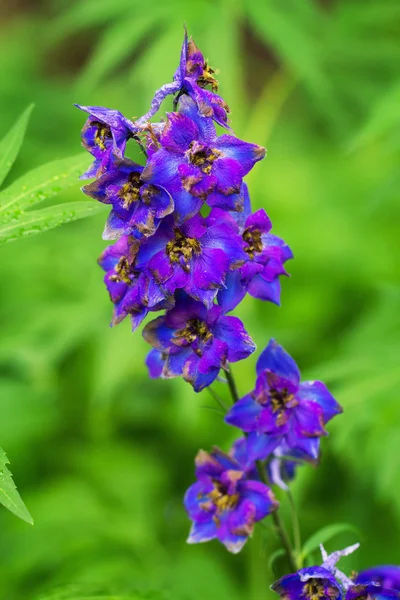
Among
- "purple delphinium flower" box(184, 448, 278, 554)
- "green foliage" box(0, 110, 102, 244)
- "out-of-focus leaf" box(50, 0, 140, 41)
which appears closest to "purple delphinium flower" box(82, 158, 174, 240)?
"green foliage" box(0, 110, 102, 244)

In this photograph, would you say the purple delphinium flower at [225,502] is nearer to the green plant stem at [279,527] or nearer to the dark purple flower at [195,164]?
the green plant stem at [279,527]

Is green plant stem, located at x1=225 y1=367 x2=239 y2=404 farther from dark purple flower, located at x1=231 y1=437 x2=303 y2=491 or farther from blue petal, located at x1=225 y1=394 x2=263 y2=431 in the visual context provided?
dark purple flower, located at x1=231 y1=437 x2=303 y2=491

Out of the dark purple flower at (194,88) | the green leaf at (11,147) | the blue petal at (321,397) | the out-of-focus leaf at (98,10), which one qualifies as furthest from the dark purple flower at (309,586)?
the out-of-focus leaf at (98,10)

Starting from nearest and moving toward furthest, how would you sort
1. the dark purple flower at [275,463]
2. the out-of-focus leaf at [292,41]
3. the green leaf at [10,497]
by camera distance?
the green leaf at [10,497] < the dark purple flower at [275,463] < the out-of-focus leaf at [292,41]

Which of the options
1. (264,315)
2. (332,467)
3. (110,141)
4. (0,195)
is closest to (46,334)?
(264,315)

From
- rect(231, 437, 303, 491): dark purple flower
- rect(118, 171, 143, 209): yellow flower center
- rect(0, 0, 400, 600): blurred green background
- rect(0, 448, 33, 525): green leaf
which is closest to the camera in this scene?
rect(0, 448, 33, 525): green leaf

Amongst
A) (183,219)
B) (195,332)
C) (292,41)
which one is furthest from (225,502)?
(292,41)
